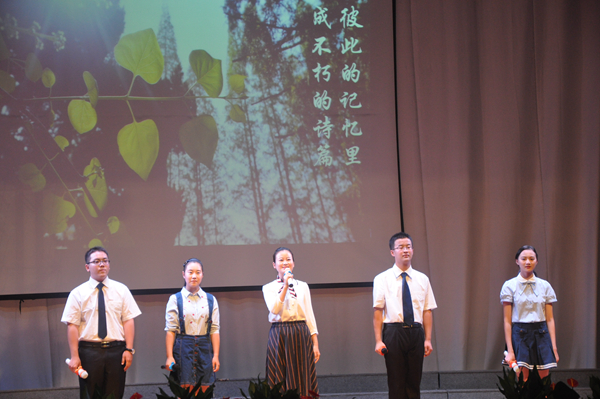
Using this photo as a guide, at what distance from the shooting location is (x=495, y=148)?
4430 millimetres

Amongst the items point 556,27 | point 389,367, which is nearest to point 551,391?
point 389,367

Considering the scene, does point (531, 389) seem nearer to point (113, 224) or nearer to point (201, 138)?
point (201, 138)

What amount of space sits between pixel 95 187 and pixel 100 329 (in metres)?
1.45

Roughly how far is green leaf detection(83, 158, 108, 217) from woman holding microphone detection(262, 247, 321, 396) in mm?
1711

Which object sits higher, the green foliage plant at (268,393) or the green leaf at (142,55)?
the green leaf at (142,55)

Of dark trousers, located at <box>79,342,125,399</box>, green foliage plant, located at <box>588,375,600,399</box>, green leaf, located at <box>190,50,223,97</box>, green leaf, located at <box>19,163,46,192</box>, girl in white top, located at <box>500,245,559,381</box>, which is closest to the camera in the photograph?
green foliage plant, located at <box>588,375,600,399</box>

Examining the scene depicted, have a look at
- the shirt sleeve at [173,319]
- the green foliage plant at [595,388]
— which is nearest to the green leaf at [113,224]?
the shirt sleeve at [173,319]

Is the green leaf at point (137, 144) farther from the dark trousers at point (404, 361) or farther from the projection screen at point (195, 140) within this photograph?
the dark trousers at point (404, 361)

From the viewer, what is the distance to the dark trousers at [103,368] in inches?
120

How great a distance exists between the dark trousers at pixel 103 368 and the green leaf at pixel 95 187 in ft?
4.46

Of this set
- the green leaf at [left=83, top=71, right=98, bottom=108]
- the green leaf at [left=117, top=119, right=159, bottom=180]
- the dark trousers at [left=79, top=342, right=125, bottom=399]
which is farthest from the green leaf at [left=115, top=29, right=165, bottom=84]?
the dark trousers at [left=79, top=342, right=125, bottom=399]

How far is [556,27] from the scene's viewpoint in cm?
444

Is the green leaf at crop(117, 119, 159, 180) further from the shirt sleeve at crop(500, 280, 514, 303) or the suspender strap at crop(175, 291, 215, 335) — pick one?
the shirt sleeve at crop(500, 280, 514, 303)

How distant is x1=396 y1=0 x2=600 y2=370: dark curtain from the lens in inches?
172
